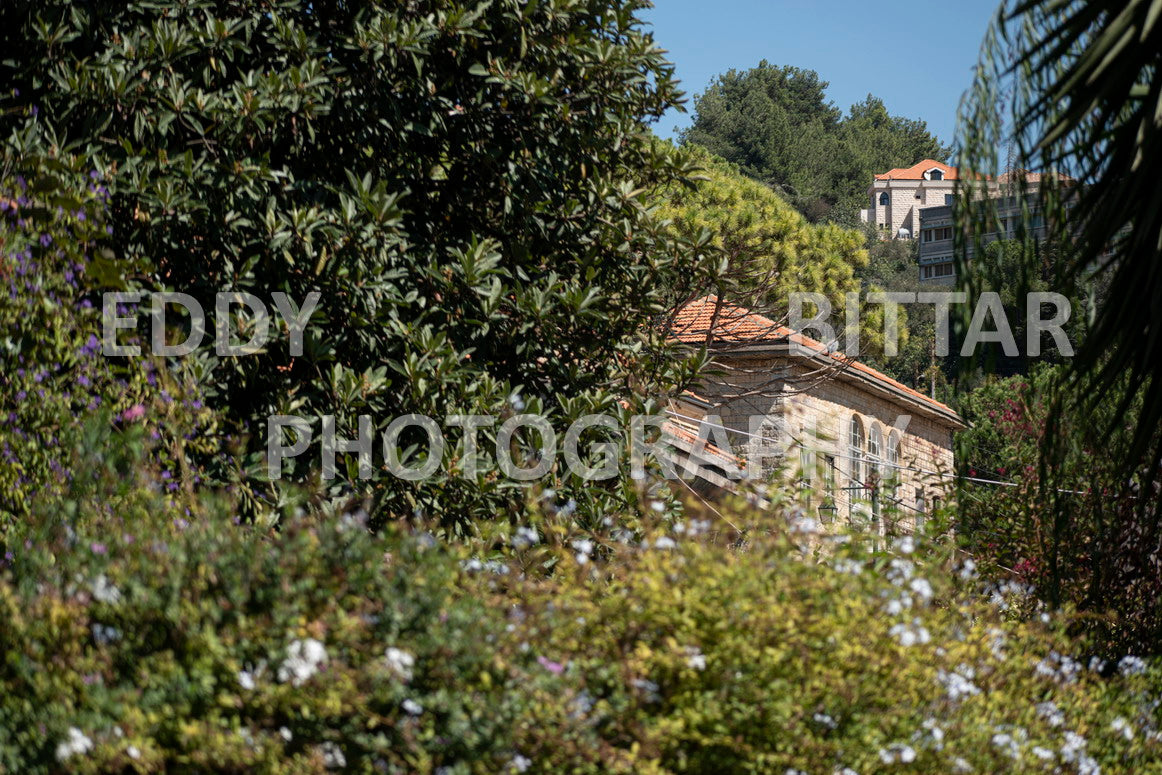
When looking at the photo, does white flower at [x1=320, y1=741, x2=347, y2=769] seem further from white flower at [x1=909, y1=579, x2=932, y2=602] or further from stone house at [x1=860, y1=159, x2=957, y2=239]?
stone house at [x1=860, y1=159, x2=957, y2=239]

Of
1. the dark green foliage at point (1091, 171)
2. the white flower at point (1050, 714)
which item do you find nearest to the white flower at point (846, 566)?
the white flower at point (1050, 714)

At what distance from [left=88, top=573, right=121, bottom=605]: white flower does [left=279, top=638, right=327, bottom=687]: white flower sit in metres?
0.56

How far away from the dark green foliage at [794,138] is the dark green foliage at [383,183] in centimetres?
6631

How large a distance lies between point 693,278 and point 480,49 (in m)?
2.39

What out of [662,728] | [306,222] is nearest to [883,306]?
[306,222]

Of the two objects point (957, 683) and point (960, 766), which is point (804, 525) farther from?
point (960, 766)

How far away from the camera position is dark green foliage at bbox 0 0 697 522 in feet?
20.7

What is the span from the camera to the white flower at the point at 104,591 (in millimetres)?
3399

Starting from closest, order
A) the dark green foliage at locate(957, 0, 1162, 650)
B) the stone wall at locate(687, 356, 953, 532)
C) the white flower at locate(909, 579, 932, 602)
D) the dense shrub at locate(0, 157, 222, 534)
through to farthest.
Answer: the white flower at locate(909, 579, 932, 602) → the dense shrub at locate(0, 157, 222, 534) → the dark green foliage at locate(957, 0, 1162, 650) → the stone wall at locate(687, 356, 953, 532)

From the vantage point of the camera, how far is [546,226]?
7680 mm

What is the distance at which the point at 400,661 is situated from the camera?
3.37m

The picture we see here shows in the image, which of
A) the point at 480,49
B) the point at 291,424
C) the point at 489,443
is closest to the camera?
the point at 291,424

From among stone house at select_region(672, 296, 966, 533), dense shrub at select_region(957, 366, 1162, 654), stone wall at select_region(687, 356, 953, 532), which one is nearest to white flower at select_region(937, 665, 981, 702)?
dense shrub at select_region(957, 366, 1162, 654)

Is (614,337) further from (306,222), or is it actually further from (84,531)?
(84,531)
